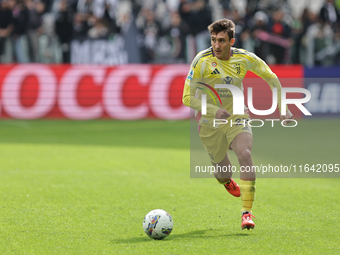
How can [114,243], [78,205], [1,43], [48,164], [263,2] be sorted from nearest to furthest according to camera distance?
[114,243] < [78,205] < [48,164] < [1,43] < [263,2]

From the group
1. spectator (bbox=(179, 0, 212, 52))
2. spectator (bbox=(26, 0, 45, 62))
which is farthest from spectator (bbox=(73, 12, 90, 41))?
spectator (bbox=(179, 0, 212, 52))

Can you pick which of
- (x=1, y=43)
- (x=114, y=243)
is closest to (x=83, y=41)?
(x=1, y=43)

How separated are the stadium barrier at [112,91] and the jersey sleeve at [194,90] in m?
10.9

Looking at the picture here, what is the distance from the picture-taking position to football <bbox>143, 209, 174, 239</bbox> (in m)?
5.30

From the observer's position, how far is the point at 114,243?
5.22m

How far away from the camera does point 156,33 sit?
18344 mm

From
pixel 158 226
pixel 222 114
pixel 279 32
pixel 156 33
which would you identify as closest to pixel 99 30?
pixel 156 33

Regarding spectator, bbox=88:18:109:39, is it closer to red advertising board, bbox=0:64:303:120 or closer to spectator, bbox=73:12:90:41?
spectator, bbox=73:12:90:41

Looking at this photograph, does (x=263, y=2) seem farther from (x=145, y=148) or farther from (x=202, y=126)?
(x=202, y=126)

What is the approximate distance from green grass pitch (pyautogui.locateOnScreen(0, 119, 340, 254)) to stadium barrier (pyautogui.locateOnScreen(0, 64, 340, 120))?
283cm

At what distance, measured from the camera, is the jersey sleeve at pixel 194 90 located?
599cm

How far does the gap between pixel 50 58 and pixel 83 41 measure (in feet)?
3.97

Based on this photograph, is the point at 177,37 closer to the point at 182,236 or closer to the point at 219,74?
the point at 219,74

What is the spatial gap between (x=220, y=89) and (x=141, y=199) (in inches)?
81.3
